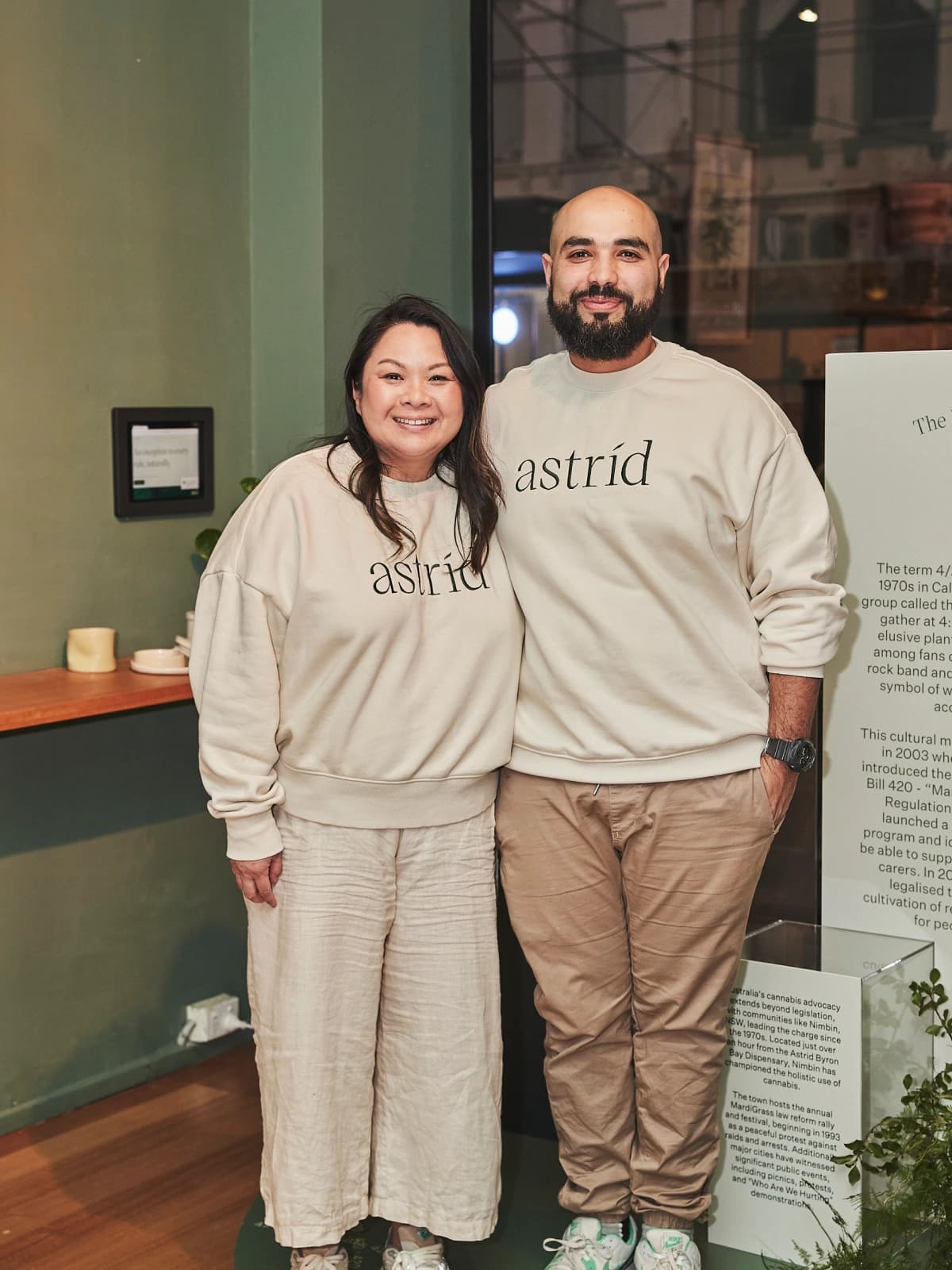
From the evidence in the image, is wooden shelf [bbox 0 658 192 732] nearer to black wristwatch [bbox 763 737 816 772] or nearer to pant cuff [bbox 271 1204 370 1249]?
pant cuff [bbox 271 1204 370 1249]

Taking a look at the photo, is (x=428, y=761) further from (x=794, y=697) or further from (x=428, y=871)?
(x=794, y=697)

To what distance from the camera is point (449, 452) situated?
261 cm

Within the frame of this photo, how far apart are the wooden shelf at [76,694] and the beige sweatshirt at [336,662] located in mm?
472

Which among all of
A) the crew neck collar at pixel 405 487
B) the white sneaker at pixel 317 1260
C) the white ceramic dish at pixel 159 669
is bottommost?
the white sneaker at pixel 317 1260

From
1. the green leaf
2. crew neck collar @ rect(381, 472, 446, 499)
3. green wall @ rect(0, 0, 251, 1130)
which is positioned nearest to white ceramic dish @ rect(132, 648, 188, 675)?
green wall @ rect(0, 0, 251, 1130)

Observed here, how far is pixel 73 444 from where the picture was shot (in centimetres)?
331

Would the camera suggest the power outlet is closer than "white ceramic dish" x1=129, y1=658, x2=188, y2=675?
No

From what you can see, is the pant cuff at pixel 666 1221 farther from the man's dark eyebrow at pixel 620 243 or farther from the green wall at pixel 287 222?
the green wall at pixel 287 222

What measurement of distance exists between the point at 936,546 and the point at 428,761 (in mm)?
1028

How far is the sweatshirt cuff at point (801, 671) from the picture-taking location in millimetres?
2545

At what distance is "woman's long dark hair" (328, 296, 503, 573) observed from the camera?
8.17 ft

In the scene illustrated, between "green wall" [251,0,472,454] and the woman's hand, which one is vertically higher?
"green wall" [251,0,472,454]

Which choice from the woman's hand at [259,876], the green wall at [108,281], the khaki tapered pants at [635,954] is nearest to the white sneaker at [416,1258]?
the khaki tapered pants at [635,954]

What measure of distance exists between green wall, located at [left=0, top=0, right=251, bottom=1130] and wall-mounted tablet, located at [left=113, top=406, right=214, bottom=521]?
0.11ft
